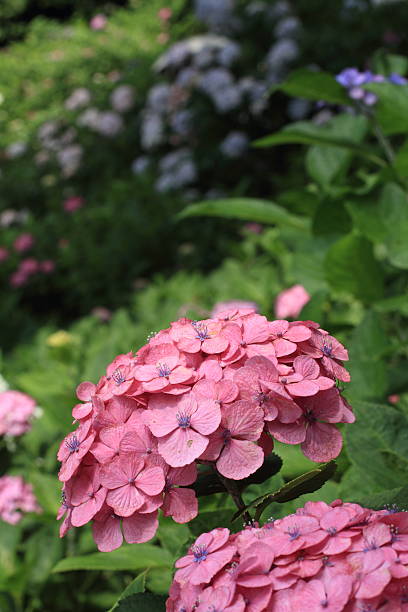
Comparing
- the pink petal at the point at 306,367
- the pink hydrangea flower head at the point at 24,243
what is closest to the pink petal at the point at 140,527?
the pink petal at the point at 306,367

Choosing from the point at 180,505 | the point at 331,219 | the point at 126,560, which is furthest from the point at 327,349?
the point at 331,219

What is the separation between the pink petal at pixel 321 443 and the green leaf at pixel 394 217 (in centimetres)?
79

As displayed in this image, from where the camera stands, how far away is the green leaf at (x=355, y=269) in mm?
1531

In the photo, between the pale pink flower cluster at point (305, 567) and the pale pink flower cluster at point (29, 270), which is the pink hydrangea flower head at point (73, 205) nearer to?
the pale pink flower cluster at point (29, 270)

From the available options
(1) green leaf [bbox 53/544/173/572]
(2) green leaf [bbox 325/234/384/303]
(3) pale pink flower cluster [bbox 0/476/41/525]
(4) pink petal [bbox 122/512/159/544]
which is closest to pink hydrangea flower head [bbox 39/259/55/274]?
(3) pale pink flower cluster [bbox 0/476/41/525]

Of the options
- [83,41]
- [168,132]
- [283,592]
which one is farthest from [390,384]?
[83,41]

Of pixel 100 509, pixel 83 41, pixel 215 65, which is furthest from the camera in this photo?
pixel 83 41

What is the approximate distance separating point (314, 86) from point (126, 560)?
1072 mm

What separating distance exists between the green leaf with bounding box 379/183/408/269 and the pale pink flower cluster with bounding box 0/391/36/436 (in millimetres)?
1049

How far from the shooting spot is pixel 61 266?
5.60 meters

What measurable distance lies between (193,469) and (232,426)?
0.06 metres

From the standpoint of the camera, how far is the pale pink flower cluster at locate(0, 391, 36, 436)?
Answer: 195 cm

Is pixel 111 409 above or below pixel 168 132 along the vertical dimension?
above

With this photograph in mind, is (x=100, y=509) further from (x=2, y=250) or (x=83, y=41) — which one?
(x=83, y=41)
